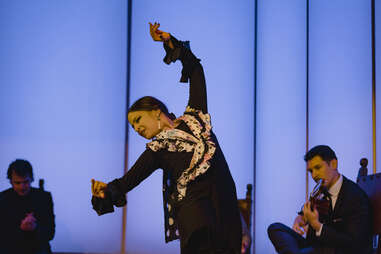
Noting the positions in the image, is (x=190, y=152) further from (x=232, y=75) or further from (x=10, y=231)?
(x=232, y=75)

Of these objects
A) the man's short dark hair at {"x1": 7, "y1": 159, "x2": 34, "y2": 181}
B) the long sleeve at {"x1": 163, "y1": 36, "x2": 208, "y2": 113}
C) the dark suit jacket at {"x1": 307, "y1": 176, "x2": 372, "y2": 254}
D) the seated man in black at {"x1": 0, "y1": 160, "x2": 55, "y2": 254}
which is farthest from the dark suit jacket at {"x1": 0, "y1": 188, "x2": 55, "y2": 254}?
the long sleeve at {"x1": 163, "y1": 36, "x2": 208, "y2": 113}

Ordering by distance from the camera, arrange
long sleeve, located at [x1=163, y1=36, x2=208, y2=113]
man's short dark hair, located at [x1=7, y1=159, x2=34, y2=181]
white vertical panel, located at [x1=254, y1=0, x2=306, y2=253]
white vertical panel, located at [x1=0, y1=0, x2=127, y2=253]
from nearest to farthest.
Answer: long sleeve, located at [x1=163, y1=36, x2=208, y2=113] → man's short dark hair, located at [x1=7, y1=159, x2=34, y2=181] → white vertical panel, located at [x1=0, y1=0, x2=127, y2=253] → white vertical panel, located at [x1=254, y1=0, x2=306, y2=253]

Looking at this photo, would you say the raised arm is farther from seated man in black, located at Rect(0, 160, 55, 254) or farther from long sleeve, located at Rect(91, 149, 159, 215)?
seated man in black, located at Rect(0, 160, 55, 254)

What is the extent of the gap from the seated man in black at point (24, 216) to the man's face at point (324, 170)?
5.63 feet

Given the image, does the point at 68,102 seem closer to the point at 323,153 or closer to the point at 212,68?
the point at 212,68

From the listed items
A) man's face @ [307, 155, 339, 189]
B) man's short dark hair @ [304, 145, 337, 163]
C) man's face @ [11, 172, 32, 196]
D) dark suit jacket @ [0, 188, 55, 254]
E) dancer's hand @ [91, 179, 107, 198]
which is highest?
man's short dark hair @ [304, 145, 337, 163]

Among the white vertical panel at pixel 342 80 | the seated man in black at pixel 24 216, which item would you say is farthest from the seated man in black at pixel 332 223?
the white vertical panel at pixel 342 80

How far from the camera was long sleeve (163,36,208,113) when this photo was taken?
1.90 metres

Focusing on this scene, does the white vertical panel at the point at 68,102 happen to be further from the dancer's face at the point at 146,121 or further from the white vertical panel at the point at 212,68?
the dancer's face at the point at 146,121

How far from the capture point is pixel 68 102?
461 cm

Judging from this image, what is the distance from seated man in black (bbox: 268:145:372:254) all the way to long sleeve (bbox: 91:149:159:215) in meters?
0.93

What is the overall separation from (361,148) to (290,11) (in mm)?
1362

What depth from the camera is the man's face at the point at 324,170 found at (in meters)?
2.57

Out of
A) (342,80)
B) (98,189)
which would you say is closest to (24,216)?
(98,189)
